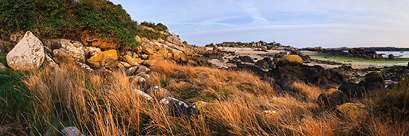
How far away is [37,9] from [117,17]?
459cm

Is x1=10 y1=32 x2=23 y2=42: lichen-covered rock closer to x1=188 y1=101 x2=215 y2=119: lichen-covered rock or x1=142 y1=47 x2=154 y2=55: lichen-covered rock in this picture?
x1=142 y1=47 x2=154 y2=55: lichen-covered rock

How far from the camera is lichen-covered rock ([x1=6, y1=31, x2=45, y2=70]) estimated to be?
20.6 feet

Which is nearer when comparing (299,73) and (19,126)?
(19,126)

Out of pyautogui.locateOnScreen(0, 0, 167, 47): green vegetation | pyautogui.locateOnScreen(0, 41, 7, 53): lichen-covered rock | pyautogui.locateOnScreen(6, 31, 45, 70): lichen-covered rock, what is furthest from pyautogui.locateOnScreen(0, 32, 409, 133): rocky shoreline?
pyautogui.locateOnScreen(0, 41, 7, 53): lichen-covered rock

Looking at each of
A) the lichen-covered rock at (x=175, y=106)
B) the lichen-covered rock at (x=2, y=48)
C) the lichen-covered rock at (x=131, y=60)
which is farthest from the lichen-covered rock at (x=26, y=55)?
the lichen-covered rock at (x=175, y=106)

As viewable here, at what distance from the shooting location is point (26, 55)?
649 centimetres

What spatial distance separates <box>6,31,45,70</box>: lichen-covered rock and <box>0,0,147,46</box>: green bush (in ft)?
8.39

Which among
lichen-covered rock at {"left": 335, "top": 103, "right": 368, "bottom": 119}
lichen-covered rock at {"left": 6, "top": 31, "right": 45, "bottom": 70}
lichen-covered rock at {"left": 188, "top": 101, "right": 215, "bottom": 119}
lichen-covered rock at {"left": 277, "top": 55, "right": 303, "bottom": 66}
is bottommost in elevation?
lichen-covered rock at {"left": 335, "top": 103, "right": 368, "bottom": 119}

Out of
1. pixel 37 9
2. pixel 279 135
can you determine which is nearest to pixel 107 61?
pixel 37 9

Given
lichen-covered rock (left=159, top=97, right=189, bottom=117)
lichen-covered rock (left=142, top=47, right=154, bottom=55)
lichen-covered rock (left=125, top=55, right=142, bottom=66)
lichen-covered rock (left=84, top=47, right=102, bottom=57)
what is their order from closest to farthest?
1. lichen-covered rock (left=159, top=97, right=189, bottom=117)
2. lichen-covered rock (left=84, top=47, right=102, bottom=57)
3. lichen-covered rock (left=125, top=55, right=142, bottom=66)
4. lichen-covered rock (left=142, top=47, right=154, bottom=55)

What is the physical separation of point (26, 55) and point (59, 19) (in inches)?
157

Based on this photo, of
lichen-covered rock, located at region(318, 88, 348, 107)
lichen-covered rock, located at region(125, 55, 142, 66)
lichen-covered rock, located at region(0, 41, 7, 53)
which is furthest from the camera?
lichen-covered rock, located at region(125, 55, 142, 66)

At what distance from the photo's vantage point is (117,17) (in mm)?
12945

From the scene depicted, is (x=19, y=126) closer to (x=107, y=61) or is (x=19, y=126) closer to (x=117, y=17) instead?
(x=107, y=61)
